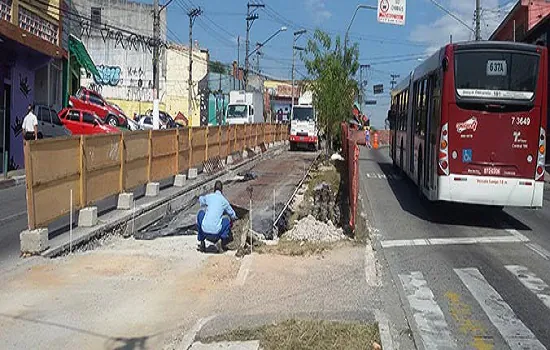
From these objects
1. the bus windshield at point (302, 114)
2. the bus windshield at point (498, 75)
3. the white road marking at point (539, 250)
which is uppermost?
the bus windshield at point (498, 75)

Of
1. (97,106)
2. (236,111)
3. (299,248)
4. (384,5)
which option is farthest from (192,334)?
(236,111)

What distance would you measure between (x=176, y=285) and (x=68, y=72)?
29846mm

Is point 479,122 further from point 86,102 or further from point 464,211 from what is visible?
point 86,102

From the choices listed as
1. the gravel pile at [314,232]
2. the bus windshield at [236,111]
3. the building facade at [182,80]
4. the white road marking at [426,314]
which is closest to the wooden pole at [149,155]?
the gravel pile at [314,232]

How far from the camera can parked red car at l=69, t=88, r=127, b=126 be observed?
38084 millimetres

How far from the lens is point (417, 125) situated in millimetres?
17797

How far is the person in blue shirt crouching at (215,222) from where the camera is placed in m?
10.8

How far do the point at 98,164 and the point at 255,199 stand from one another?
591 centimetres

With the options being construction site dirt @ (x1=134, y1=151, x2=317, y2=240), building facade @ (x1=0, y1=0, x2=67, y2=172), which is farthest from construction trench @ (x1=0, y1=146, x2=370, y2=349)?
building facade @ (x1=0, y1=0, x2=67, y2=172)

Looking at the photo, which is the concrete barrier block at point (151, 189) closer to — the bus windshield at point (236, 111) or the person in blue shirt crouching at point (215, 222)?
the person in blue shirt crouching at point (215, 222)

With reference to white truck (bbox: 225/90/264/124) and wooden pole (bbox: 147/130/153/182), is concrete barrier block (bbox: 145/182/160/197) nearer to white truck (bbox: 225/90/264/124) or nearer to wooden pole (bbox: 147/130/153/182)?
wooden pole (bbox: 147/130/153/182)

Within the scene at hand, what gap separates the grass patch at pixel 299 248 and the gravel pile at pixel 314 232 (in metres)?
0.35

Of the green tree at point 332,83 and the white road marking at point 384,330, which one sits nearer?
the white road marking at point 384,330

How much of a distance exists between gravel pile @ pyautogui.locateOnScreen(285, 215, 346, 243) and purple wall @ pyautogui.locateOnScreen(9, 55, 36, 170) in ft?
47.2
